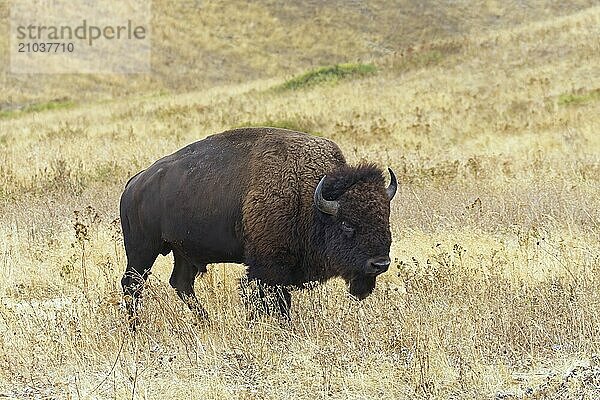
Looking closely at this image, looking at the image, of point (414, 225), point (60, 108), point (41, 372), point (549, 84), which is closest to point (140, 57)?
point (60, 108)

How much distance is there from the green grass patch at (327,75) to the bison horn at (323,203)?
24217 millimetres

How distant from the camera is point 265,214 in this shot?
6.95m

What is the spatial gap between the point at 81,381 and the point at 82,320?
44.4 inches

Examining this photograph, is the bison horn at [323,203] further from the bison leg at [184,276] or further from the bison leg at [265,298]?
the bison leg at [184,276]

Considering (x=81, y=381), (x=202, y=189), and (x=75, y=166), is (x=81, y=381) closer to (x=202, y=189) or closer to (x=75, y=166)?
(x=202, y=189)

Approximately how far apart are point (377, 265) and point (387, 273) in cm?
225

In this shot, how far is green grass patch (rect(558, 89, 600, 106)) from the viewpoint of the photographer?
21797 mm

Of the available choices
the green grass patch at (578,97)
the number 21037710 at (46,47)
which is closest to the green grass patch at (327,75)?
the green grass patch at (578,97)

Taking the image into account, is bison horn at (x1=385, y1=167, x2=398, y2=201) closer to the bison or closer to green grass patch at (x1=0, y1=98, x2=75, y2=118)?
the bison

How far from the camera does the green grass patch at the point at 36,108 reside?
34844 mm

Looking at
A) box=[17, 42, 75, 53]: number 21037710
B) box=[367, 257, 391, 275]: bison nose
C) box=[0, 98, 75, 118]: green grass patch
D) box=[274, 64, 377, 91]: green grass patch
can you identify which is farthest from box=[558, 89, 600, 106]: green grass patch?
box=[17, 42, 75, 53]: number 21037710

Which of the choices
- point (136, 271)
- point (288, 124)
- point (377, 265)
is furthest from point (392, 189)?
point (288, 124)

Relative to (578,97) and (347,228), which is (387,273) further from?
(578,97)

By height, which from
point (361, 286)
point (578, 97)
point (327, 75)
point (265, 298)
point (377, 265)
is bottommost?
point (327, 75)
